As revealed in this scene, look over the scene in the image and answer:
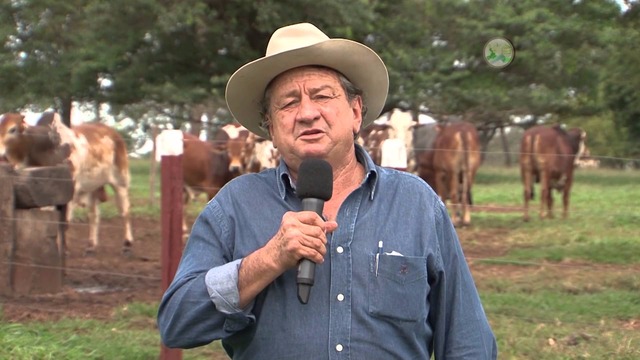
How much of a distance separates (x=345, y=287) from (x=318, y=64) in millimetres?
593

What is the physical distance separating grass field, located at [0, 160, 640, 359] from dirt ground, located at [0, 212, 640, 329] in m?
0.05

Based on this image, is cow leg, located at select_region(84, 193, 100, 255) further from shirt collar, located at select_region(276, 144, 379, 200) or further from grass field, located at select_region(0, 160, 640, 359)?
shirt collar, located at select_region(276, 144, 379, 200)

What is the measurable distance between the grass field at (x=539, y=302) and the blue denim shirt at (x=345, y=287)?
12.6 feet

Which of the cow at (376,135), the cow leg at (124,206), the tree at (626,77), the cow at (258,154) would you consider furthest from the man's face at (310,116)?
the cow at (258,154)

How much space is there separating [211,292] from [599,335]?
505 centimetres

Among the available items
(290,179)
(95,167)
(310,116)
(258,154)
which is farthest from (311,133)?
(258,154)

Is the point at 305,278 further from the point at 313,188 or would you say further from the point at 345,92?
the point at 345,92

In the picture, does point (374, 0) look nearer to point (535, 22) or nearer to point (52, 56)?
point (535, 22)

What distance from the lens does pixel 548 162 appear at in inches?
599

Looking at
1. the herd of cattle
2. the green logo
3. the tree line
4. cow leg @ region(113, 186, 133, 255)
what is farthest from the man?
the tree line

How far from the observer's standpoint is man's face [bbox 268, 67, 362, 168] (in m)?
2.43

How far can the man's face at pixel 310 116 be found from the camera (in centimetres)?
243

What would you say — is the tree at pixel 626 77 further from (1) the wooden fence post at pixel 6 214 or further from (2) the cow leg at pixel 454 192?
(1) the wooden fence post at pixel 6 214

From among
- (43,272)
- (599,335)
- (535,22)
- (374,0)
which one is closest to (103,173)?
(43,272)
